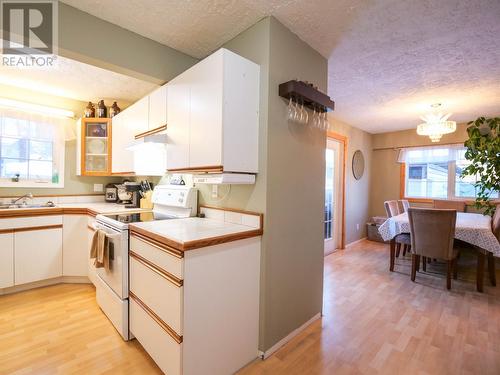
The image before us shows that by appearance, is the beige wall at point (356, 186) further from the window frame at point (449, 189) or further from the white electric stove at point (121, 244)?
the white electric stove at point (121, 244)

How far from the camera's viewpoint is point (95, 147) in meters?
3.21

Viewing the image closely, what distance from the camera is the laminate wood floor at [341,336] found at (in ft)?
5.25

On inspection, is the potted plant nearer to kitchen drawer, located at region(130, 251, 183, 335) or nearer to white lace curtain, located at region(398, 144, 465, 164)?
kitchen drawer, located at region(130, 251, 183, 335)

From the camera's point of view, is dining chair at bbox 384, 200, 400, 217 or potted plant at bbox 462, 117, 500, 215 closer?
potted plant at bbox 462, 117, 500, 215

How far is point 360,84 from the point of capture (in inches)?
109

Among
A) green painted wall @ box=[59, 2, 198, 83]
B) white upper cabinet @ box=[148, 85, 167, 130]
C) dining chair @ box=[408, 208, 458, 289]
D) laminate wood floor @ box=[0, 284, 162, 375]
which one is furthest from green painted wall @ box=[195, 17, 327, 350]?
dining chair @ box=[408, 208, 458, 289]

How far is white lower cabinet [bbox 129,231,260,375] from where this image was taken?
4.33 ft

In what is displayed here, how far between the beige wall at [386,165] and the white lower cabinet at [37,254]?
5472 millimetres

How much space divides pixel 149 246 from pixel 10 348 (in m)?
1.31

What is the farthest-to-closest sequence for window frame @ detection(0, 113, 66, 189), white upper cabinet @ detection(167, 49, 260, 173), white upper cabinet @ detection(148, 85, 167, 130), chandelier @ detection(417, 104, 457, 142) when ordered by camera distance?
chandelier @ detection(417, 104, 457, 142), window frame @ detection(0, 113, 66, 189), white upper cabinet @ detection(148, 85, 167, 130), white upper cabinet @ detection(167, 49, 260, 173)

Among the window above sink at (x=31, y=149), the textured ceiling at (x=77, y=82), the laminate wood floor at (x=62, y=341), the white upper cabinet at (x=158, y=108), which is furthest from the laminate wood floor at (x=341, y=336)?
the textured ceiling at (x=77, y=82)

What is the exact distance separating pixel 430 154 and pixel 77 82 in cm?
558

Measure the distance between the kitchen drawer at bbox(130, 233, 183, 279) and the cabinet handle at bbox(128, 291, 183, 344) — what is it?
322mm

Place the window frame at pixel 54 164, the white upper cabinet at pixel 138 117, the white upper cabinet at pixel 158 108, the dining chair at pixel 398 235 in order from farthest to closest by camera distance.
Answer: the dining chair at pixel 398 235, the window frame at pixel 54 164, the white upper cabinet at pixel 138 117, the white upper cabinet at pixel 158 108
